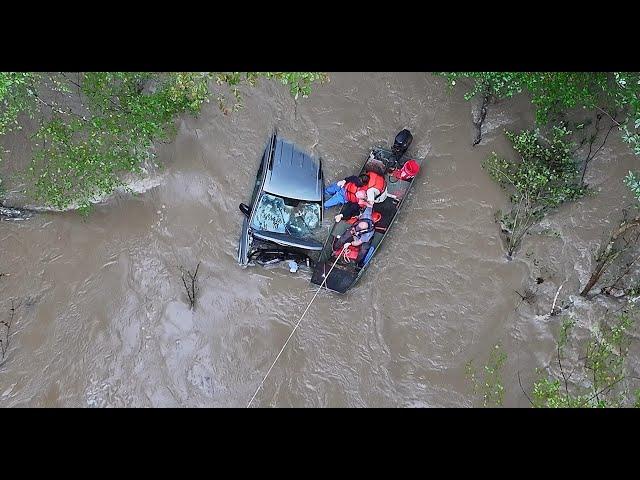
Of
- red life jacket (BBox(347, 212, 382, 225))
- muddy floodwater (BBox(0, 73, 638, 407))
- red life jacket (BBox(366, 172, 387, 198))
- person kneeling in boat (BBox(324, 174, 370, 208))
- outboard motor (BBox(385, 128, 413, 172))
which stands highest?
outboard motor (BBox(385, 128, 413, 172))

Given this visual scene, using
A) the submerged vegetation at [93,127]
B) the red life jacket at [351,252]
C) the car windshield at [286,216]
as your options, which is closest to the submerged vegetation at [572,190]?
the red life jacket at [351,252]

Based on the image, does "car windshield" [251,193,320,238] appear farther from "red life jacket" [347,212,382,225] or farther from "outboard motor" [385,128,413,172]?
"outboard motor" [385,128,413,172]

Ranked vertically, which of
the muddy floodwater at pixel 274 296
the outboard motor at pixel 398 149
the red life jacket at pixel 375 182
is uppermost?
the outboard motor at pixel 398 149

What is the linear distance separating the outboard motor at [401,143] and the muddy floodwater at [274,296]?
1.54 ft

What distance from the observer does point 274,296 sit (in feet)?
33.1

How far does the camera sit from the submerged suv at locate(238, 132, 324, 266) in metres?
9.71

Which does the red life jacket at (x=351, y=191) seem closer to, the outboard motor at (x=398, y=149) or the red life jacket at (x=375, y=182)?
the red life jacket at (x=375, y=182)

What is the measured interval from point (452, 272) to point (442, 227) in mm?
979

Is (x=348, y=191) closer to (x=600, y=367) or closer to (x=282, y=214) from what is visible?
(x=282, y=214)

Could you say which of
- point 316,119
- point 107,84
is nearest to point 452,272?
point 316,119

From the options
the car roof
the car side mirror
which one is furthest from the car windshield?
the car side mirror

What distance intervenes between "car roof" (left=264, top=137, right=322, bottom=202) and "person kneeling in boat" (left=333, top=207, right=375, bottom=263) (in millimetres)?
912

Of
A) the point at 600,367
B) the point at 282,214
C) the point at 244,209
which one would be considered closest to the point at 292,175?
the point at 282,214

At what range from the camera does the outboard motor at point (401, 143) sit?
10.5m
